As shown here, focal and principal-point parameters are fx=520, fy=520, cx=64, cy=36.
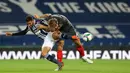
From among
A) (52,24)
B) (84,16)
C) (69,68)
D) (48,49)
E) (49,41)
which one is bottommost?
(69,68)

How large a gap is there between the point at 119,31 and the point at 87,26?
5.87ft

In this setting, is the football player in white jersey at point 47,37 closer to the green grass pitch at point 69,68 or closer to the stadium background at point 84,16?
the green grass pitch at point 69,68

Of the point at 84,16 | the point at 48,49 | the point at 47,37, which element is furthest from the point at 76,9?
the point at 48,49

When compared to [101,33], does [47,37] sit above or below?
above

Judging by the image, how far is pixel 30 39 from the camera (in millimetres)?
28219

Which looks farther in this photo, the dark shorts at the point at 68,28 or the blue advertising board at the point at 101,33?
the blue advertising board at the point at 101,33

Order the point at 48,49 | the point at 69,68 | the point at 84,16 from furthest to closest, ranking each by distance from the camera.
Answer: the point at 84,16 < the point at 69,68 < the point at 48,49

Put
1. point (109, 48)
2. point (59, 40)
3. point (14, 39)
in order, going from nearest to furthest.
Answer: point (59, 40)
point (109, 48)
point (14, 39)

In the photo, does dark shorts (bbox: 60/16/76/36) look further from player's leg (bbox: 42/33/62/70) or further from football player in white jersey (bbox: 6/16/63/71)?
player's leg (bbox: 42/33/62/70)

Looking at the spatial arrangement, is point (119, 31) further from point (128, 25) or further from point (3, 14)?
point (3, 14)

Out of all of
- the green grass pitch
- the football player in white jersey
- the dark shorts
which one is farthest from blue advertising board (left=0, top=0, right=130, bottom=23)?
the football player in white jersey

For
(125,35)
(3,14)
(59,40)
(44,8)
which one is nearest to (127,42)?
(125,35)

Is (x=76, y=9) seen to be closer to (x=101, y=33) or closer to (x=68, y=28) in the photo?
(x=101, y=33)

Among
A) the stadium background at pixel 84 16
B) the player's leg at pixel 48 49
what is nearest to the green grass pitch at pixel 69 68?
the player's leg at pixel 48 49
